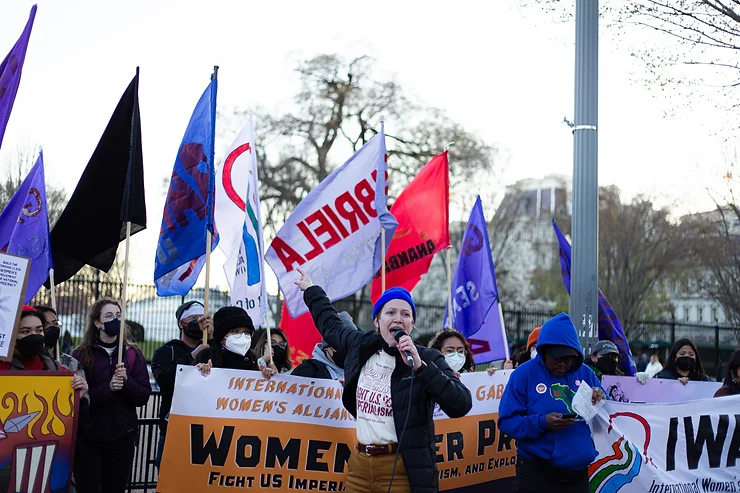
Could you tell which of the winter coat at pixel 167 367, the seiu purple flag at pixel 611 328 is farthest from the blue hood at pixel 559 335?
the seiu purple flag at pixel 611 328

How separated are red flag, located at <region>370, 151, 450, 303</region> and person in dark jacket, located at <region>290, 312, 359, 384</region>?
248cm

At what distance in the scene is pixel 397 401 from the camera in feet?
16.2

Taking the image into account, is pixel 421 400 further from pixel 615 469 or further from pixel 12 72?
pixel 12 72

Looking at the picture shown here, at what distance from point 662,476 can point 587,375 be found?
1.64 m

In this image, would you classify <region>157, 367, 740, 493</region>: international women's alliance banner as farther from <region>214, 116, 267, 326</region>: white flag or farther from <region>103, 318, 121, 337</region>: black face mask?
<region>214, 116, 267, 326</region>: white flag

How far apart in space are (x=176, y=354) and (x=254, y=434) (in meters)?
1.00

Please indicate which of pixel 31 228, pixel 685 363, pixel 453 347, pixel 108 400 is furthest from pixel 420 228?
pixel 108 400

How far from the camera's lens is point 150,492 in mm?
9688

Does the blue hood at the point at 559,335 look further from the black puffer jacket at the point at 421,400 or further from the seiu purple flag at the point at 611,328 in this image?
the seiu purple flag at the point at 611,328

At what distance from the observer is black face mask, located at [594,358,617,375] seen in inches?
343

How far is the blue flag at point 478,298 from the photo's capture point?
997 centimetres

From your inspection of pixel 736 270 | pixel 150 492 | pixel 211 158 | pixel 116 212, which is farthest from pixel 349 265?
pixel 736 270

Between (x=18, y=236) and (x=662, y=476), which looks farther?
(x=18, y=236)

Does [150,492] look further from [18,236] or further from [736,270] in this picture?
[736,270]
